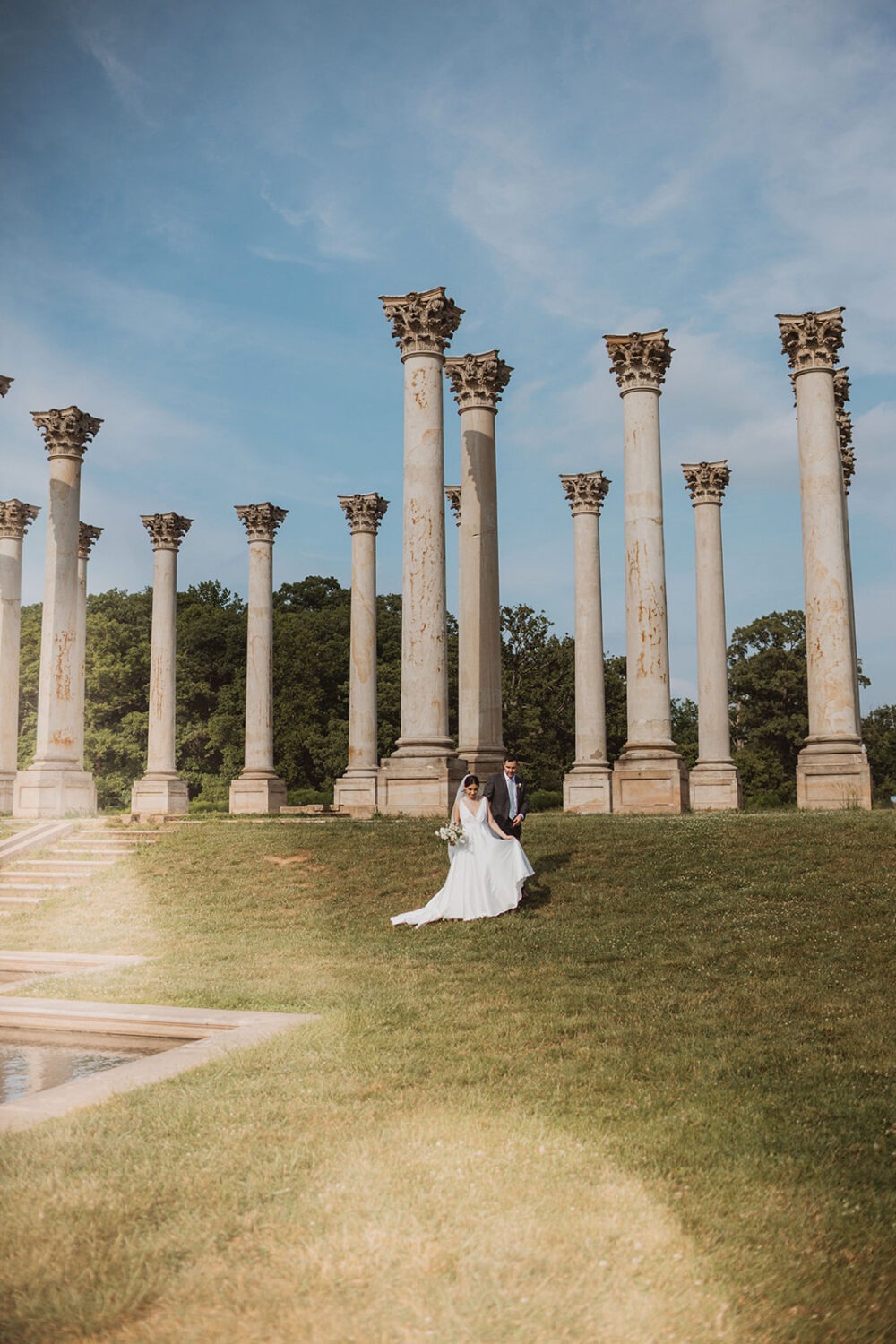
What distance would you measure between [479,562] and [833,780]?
18.2 metres

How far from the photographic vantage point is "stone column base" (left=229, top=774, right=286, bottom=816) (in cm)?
7256

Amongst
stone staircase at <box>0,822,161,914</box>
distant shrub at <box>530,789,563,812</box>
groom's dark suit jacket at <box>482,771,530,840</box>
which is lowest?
stone staircase at <box>0,822,161,914</box>

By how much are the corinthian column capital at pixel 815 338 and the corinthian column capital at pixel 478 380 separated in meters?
13.4

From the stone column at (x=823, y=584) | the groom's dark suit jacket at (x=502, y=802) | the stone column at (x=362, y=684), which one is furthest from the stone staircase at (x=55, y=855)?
the stone column at (x=823, y=584)

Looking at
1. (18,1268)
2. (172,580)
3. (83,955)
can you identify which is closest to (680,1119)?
(18,1268)

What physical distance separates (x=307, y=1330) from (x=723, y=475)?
63004 mm

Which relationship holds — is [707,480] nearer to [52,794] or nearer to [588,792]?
[588,792]

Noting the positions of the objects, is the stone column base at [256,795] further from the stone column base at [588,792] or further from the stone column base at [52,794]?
the stone column base at [588,792]

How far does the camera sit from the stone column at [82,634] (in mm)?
60938

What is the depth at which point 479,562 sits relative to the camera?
167 feet

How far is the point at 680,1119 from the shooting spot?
41.2 ft

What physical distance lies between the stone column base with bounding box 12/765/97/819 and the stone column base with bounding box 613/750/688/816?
27.6 meters

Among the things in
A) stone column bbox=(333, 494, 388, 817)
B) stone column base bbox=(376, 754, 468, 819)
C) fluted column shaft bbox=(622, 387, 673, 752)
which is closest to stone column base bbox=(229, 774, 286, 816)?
stone column bbox=(333, 494, 388, 817)

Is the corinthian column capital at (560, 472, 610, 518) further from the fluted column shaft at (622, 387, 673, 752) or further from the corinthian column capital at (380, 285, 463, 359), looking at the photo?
the corinthian column capital at (380, 285, 463, 359)
